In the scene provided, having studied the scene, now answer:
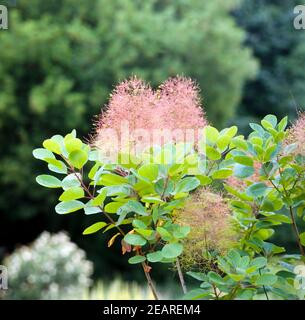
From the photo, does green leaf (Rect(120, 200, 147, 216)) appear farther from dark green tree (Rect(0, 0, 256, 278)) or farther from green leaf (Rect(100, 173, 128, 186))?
dark green tree (Rect(0, 0, 256, 278))

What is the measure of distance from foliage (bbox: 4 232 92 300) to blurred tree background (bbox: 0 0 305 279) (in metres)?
1.26

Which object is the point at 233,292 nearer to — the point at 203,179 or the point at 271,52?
the point at 203,179

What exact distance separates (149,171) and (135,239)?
0.30ft

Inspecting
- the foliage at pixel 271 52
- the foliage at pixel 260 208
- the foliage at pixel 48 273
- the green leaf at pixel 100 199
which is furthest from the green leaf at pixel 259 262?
the foliage at pixel 271 52

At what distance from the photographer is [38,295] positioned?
13.8 ft

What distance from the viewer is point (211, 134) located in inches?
32.6

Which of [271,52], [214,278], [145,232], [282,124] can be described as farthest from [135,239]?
[271,52]

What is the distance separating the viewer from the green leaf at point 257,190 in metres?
0.82

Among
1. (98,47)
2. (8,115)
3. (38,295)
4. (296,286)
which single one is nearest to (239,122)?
(98,47)

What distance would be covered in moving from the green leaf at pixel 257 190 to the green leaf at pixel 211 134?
81mm

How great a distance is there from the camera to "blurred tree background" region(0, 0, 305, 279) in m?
5.48

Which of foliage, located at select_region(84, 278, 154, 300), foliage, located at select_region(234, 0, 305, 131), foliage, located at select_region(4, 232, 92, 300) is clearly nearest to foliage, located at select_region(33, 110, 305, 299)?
foliage, located at select_region(84, 278, 154, 300)

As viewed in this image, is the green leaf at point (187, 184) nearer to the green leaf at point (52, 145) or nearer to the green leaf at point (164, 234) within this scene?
the green leaf at point (164, 234)
